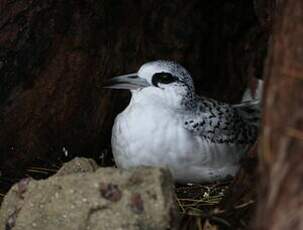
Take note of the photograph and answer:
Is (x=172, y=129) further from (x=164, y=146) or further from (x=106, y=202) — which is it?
(x=106, y=202)

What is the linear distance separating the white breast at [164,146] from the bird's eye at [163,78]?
0.16 meters

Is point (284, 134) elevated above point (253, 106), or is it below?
above

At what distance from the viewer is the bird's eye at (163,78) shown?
5688mm

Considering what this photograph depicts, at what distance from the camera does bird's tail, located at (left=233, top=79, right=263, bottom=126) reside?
6.31m

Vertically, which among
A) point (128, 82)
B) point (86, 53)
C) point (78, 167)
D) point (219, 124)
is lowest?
point (78, 167)

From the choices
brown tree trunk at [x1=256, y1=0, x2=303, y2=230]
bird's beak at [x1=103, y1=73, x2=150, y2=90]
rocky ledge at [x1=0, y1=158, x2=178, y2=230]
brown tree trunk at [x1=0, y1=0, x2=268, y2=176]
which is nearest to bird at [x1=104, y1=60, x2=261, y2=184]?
bird's beak at [x1=103, y1=73, x2=150, y2=90]

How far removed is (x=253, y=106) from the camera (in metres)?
6.39

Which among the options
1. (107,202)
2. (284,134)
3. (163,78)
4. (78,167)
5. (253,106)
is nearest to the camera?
(284,134)

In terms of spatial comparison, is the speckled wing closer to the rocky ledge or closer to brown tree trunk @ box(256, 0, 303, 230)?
the rocky ledge

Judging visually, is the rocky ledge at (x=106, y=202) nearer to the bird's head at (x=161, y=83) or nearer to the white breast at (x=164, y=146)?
the white breast at (x=164, y=146)

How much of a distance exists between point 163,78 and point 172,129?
13.4 inches

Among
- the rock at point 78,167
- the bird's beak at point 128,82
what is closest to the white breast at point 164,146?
the bird's beak at point 128,82

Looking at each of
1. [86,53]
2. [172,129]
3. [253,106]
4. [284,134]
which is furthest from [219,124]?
[284,134]

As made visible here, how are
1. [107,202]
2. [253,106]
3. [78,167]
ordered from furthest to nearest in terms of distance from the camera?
1. [253,106]
2. [78,167]
3. [107,202]
